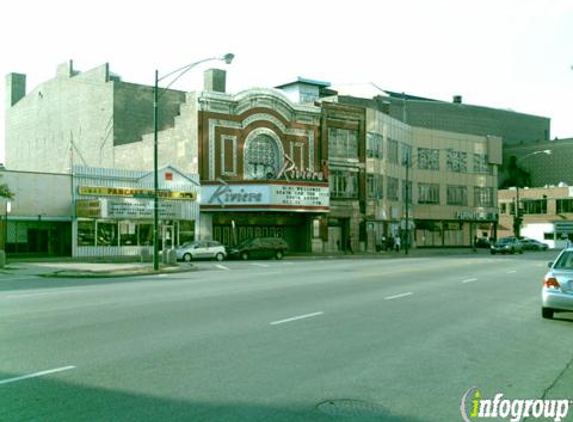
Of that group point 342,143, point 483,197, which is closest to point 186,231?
point 342,143

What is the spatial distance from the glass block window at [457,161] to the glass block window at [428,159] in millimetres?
1888

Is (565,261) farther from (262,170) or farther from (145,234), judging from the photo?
(262,170)

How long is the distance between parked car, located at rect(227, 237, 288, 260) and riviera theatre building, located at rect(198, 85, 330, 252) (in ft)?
11.9

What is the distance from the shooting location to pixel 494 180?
81500 mm

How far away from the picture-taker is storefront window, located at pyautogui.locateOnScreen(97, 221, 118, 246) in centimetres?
Answer: 4322

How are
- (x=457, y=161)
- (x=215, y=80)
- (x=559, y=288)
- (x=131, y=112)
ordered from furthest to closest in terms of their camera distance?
(x=457, y=161)
(x=131, y=112)
(x=215, y=80)
(x=559, y=288)

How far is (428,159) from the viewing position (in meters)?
74.1

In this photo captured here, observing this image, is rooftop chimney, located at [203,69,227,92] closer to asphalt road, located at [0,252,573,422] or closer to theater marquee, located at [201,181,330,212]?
theater marquee, located at [201,181,330,212]

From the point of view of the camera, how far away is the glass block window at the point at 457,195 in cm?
7597

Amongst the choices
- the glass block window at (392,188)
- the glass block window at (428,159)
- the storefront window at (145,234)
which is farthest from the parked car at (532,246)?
the storefront window at (145,234)

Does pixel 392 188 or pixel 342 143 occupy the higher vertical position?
pixel 342 143

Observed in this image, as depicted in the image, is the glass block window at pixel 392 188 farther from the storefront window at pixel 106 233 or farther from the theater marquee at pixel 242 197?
the storefront window at pixel 106 233

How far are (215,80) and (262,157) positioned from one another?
9334 millimetres

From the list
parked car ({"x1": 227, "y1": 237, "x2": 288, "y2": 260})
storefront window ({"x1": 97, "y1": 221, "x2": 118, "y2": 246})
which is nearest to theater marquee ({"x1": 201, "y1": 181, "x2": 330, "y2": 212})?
parked car ({"x1": 227, "y1": 237, "x2": 288, "y2": 260})
